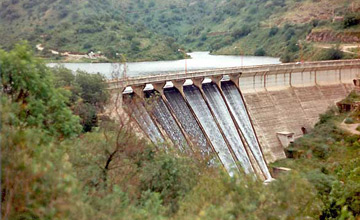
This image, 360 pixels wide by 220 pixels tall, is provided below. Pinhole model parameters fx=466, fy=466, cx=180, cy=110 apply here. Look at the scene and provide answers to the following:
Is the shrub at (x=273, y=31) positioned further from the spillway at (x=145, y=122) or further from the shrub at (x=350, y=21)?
the spillway at (x=145, y=122)

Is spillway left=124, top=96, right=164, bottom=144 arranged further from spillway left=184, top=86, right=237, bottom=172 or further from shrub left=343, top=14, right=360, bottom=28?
shrub left=343, top=14, right=360, bottom=28

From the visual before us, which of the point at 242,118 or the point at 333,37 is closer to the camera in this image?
the point at 242,118

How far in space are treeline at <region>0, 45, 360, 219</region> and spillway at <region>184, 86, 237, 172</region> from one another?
8.46m

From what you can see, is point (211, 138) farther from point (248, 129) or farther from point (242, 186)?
point (242, 186)

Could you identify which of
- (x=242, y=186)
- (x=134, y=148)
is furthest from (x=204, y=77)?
(x=242, y=186)

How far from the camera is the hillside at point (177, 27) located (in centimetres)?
4347

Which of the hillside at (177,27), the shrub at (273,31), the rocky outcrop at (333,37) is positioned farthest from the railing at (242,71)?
the shrub at (273,31)

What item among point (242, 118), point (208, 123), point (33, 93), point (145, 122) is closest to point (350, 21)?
point (242, 118)

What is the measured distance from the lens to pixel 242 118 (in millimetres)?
25828

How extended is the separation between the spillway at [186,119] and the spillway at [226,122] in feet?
6.09

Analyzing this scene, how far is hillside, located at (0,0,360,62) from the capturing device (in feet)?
143

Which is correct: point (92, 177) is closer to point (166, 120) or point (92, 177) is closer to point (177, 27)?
point (166, 120)

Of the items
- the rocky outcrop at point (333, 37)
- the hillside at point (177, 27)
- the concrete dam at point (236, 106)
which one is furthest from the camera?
the rocky outcrop at point (333, 37)

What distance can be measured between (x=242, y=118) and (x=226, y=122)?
1832 mm
